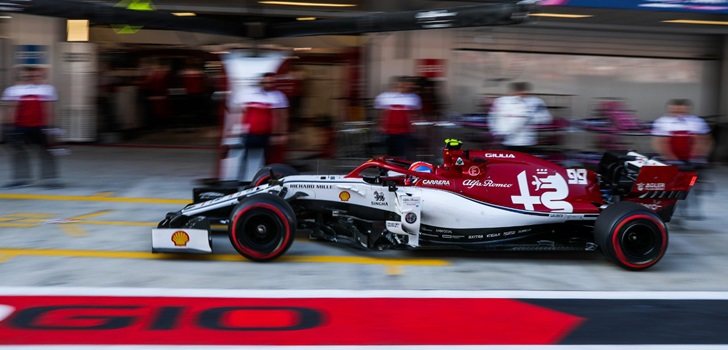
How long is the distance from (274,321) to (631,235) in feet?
11.1

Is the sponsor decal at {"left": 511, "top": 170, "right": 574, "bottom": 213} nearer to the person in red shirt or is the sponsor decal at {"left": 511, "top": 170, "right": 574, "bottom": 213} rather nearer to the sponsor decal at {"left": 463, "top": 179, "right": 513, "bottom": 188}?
the sponsor decal at {"left": 463, "top": 179, "right": 513, "bottom": 188}

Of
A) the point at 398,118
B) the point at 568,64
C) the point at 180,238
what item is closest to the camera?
the point at 180,238

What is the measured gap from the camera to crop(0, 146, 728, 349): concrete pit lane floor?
561cm

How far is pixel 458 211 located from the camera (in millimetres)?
7184

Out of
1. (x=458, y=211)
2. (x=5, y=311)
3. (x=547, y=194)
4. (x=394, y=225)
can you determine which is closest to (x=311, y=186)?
(x=394, y=225)

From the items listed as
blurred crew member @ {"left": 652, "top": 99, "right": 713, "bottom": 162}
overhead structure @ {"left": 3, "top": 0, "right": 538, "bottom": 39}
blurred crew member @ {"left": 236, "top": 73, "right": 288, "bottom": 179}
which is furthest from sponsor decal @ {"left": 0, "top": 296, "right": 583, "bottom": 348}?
blurred crew member @ {"left": 652, "top": 99, "right": 713, "bottom": 162}

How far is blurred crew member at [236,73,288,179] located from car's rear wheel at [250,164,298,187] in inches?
43.7

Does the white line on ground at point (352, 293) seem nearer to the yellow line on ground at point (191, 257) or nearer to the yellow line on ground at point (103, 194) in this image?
the yellow line on ground at point (191, 257)

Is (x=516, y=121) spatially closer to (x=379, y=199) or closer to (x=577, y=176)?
(x=577, y=176)

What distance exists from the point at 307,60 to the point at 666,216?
7.84 m

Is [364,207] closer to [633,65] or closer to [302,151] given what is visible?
[302,151]

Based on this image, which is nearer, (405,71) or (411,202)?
(411,202)

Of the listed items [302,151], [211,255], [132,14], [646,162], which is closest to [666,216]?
[646,162]

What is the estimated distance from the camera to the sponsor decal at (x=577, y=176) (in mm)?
7450
